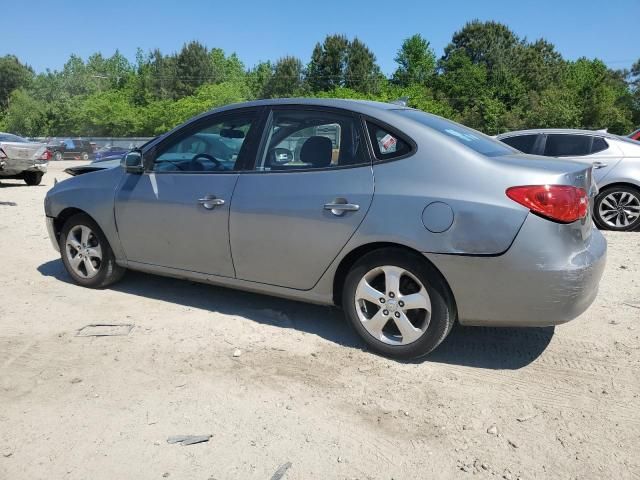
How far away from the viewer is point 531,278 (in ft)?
10.5

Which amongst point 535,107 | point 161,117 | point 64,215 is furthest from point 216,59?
point 64,215

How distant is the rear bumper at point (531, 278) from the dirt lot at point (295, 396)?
45 cm

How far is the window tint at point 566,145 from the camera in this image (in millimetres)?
8859

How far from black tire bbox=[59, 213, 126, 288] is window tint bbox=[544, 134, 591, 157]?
272 inches

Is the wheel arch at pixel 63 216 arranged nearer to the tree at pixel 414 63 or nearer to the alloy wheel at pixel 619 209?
the alloy wheel at pixel 619 209

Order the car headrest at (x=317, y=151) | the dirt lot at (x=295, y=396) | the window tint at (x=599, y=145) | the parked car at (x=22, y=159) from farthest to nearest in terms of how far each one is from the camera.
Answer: the parked car at (x=22, y=159), the window tint at (x=599, y=145), the car headrest at (x=317, y=151), the dirt lot at (x=295, y=396)

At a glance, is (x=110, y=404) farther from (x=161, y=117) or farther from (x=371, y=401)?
(x=161, y=117)

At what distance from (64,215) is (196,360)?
248 cm

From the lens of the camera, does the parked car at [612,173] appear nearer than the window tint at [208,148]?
No

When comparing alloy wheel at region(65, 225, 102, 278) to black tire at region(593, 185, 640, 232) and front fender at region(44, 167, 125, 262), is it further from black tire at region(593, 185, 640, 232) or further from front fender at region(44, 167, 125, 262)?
black tire at region(593, 185, 640, 232)

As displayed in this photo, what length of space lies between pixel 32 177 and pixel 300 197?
46.7 feet

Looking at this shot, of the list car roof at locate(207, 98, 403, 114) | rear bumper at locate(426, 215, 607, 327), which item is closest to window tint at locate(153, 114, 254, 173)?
car roof at locate(207, 98, 403, 114)

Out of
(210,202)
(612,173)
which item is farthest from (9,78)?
(210,202)

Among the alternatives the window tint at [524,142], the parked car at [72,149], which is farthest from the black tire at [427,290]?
the parked car at [72,149]
